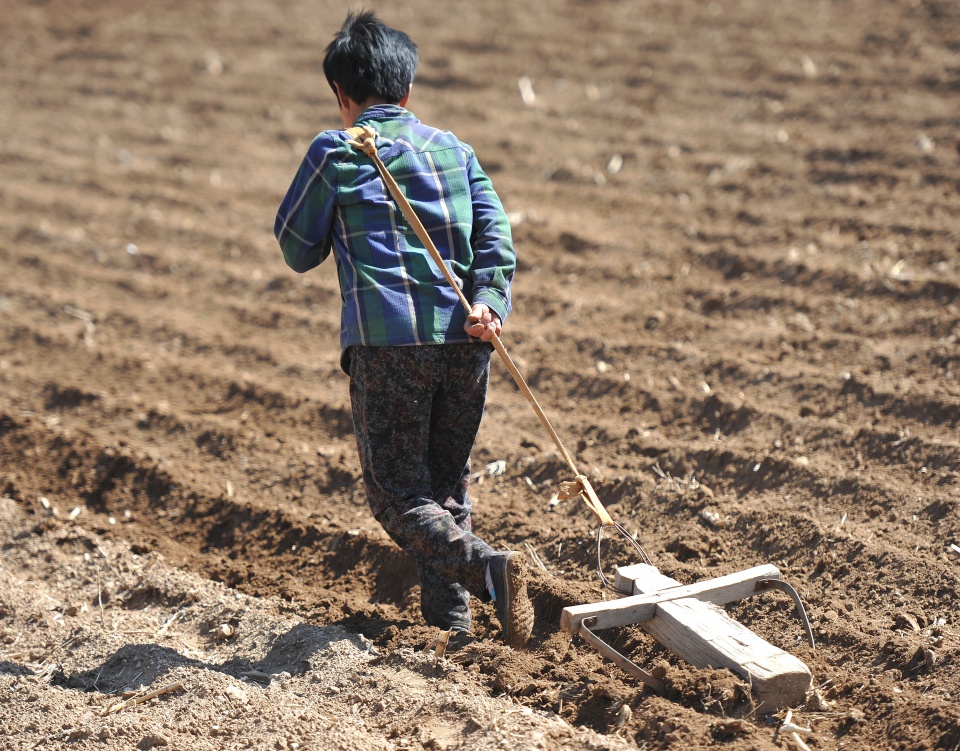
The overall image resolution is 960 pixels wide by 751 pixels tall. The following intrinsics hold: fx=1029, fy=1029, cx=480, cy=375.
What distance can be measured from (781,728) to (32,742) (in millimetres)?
2051

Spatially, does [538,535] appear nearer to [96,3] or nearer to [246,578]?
[246,578]

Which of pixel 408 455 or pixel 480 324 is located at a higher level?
pixel 480 324

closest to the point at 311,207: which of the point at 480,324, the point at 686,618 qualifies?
the point at 480,324

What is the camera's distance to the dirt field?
9.80 ft

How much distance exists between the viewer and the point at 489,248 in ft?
10.3

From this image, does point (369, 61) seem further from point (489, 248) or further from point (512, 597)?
point (512, 597)

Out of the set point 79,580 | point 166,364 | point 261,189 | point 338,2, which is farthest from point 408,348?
point 338,2

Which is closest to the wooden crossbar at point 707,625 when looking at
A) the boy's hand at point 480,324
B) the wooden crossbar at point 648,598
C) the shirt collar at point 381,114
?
the wooden crossbar at point 648,598

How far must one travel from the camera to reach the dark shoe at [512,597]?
2.85m

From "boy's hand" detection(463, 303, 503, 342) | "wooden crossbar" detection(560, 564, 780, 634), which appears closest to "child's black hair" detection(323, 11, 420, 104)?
"boy's hand" detection(463, 303, 503, 342)

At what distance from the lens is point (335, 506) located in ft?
13.6

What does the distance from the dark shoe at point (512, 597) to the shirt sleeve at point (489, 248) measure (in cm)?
72

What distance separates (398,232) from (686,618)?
1387mm

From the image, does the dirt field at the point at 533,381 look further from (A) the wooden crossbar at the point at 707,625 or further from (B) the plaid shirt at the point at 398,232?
(B) the plaid shirt at the point at 398,232
